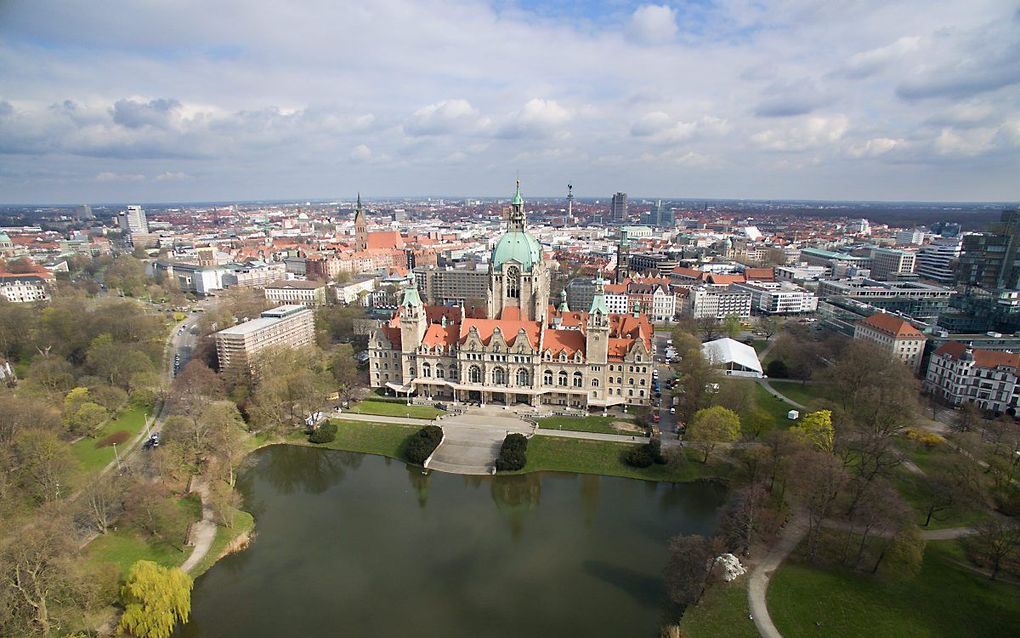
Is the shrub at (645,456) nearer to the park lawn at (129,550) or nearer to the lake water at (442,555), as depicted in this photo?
the lake water at (442,555)

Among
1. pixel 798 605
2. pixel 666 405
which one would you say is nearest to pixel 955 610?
pixel 798 605

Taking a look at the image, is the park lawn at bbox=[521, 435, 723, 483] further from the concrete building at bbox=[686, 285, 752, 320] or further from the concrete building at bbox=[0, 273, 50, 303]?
the concrete building at bbox=[0, 273, 50, 303]

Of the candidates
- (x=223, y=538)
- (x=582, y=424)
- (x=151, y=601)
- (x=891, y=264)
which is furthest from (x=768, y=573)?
(x=891, y=264)

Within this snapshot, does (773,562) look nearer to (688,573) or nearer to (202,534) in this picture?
(688,573)

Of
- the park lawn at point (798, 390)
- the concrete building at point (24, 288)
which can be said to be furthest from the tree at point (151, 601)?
the concrete building at point (24, 288)

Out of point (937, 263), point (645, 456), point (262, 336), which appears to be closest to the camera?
point (645, 456)

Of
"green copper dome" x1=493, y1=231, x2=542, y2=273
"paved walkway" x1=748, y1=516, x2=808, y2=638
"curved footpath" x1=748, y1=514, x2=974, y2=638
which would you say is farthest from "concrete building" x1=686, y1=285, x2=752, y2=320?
"paved walkway" x1=748, y1=516, x2=808, y2=638

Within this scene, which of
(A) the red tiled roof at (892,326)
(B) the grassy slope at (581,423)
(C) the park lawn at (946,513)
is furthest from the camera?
(A) the red tiled roof at (892,326)

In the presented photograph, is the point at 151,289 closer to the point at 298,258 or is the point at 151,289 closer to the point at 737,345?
the point at 298,258
